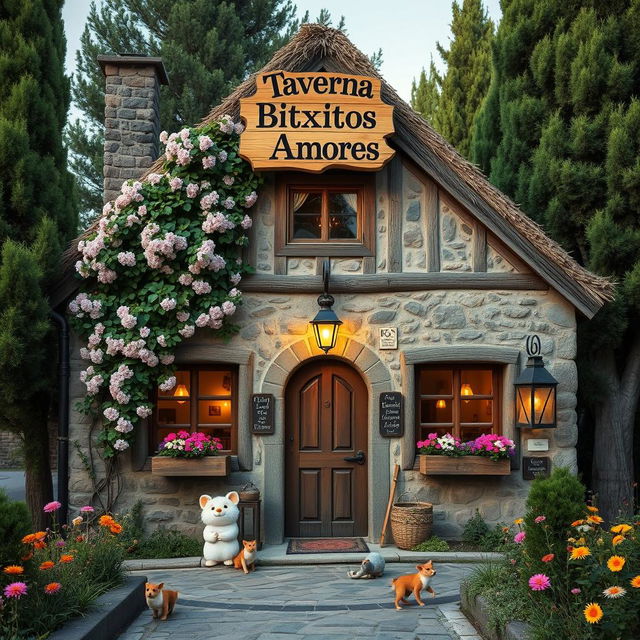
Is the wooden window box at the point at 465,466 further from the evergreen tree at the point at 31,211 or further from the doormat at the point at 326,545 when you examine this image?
the evergreen tree at the point at 31,211

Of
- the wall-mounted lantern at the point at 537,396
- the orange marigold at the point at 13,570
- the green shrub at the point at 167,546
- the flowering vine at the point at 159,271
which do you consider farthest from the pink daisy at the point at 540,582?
the flowering vine at the point at 159,271

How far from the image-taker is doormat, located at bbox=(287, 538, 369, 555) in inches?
306

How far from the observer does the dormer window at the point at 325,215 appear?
838cm

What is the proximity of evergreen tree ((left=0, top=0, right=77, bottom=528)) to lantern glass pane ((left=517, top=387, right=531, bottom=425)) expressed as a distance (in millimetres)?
5003

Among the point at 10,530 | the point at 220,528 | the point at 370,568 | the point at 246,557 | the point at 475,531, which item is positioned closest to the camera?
the point at 10,530

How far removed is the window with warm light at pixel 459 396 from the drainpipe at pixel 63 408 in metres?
3.86

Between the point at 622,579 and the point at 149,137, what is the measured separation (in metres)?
7.56

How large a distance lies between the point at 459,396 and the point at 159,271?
3.64 meters

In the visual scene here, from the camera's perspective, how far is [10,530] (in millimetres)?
4242

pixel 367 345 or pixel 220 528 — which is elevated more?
pixel 367 345

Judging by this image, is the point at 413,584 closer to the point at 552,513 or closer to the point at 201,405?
the point at 552,513

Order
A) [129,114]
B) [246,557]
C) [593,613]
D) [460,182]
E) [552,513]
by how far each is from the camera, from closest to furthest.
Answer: [593,613], [552,513], [246,557], [460,182], [129,114]

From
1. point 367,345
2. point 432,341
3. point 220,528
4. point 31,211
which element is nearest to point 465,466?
point 432,341

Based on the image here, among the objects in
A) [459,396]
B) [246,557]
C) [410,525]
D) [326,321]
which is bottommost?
[246,557]
